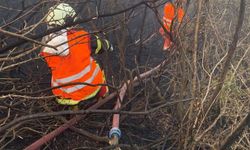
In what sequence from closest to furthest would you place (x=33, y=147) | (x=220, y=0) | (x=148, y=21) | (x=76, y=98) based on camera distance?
1. (x=33, y=147)
2. (x=76, y=98)
3. (x=220, y=0)
4. (x=148, y=21)

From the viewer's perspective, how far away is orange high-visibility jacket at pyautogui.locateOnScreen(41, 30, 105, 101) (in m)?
4.38

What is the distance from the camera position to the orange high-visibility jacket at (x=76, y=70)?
438 centimetres

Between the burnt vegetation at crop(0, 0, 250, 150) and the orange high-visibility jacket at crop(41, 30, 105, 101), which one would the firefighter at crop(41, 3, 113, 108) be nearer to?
the orange high-visibility jacket at crop(41, 30, 105, 101)

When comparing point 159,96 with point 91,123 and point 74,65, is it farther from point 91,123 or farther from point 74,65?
point 74,65

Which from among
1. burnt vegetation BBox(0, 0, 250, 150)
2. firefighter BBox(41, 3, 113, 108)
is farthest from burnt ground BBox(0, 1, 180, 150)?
firefighter BBox(41, 3, 113, 108)

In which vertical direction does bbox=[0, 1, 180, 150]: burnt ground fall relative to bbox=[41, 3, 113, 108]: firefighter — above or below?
below

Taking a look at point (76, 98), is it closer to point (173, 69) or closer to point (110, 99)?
point (110, 99)

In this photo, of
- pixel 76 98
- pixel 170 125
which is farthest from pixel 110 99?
pixel 170 125

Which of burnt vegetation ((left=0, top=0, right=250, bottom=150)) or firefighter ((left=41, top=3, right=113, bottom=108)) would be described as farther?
firefighter ((left=41, top=3, right=113, bottom=108))

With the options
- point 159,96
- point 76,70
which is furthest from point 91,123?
point 159,96

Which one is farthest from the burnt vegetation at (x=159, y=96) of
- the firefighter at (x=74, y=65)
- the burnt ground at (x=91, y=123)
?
the firefighter at (x=74, y=65)

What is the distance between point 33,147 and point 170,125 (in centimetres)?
167

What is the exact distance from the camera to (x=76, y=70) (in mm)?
4461

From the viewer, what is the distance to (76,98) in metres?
4.62
